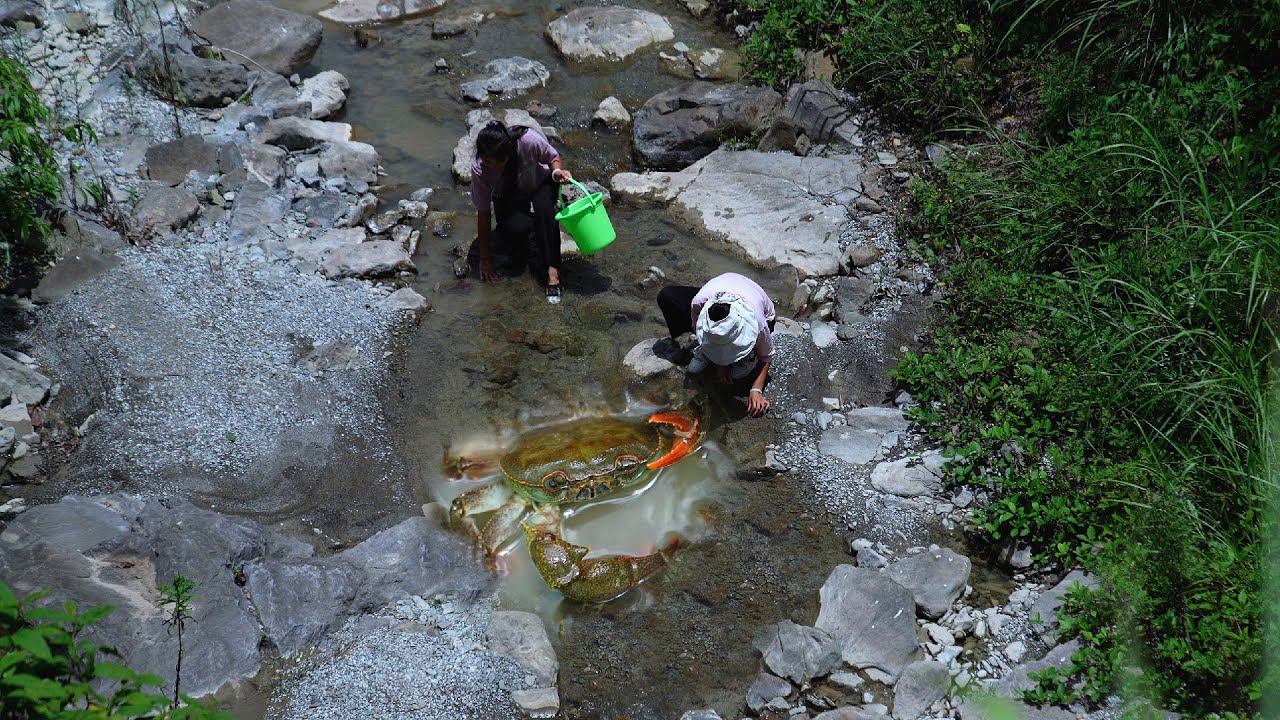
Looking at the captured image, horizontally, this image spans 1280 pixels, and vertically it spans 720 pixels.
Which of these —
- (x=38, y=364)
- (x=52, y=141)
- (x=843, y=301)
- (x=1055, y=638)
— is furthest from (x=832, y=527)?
(x=52, y=141)

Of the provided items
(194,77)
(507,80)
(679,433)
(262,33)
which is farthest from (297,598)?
(262,33)

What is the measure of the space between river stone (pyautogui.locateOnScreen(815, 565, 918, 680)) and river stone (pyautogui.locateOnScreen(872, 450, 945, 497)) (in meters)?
0.55

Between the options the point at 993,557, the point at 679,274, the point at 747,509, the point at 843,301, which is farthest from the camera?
the point at 679,274

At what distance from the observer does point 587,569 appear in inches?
156

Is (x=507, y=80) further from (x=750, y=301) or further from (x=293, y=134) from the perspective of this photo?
(x=750, y=301)

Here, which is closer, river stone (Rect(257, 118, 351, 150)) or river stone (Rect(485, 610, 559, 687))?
river stone (Rect(485, 610, 559, 687))

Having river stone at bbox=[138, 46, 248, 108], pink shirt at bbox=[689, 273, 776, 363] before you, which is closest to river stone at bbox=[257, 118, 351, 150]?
river stone at bbox=[138, 46, 248, 108]

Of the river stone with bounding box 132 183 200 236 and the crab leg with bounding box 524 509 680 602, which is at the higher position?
the river stone with bounding box 132 183 200 236

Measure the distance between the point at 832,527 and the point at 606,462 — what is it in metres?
1.15

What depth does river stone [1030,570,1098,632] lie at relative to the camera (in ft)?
11.5

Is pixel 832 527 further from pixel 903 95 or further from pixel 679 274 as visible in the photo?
pixel 903 95

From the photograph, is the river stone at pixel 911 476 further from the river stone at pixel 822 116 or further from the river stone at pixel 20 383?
the river stone at pixel 20 383

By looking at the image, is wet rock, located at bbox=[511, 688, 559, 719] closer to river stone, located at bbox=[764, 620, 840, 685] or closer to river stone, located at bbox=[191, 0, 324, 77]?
river stone, located at bbox=[764, 620, 840, 685]

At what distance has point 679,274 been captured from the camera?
222 inches
